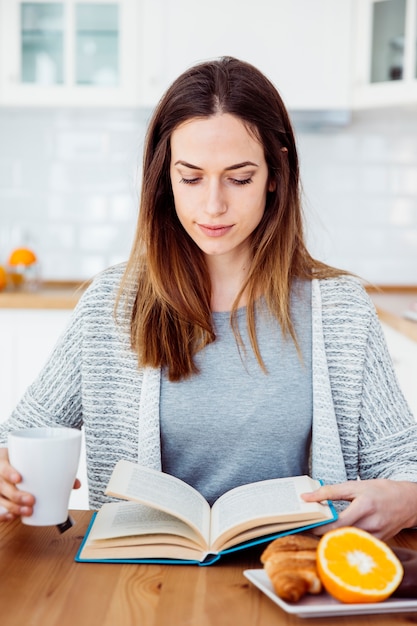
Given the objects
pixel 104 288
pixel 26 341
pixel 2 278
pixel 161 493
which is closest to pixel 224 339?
pixel 104 288

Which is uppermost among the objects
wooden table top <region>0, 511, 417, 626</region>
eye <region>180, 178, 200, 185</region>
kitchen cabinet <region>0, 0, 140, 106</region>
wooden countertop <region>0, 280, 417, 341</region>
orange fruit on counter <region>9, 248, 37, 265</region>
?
kitchen cabinet <region>0, 0, 140, 106</region>

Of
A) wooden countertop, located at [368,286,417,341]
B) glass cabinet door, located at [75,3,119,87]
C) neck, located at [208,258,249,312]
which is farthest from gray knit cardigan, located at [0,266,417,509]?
glass cabinet door, located at [75,3,119,87]

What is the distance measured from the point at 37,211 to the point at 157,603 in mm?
2763

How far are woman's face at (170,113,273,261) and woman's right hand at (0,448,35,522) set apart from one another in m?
0.54

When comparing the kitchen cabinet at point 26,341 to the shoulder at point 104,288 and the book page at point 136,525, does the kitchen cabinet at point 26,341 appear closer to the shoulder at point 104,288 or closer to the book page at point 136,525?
the shoulder at point 104,288

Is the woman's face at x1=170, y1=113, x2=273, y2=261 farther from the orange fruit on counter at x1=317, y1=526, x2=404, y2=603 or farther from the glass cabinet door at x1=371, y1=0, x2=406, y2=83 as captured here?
the glass cabinet door at x1=371, y1=0, x2=406, y2=83

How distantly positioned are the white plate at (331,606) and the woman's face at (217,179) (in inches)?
25.9

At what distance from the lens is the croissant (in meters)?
0.86

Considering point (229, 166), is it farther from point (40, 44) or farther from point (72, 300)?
point (40, 44)

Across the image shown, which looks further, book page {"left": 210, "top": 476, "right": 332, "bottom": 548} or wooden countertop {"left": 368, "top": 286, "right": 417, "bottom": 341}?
wooden countertop {"left": 368, "top": 286, "right": 417, "bottom": 341}

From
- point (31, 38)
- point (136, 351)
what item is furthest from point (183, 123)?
point (31, 38)

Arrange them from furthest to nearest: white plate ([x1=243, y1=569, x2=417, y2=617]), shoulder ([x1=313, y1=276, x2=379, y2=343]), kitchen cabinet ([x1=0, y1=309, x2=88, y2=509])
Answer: kitchen cabinet ([x1=0, y1=309, x2=88, y2=509]), shoulder ([x1=313, y1=276, x2=379, y2=343]), white plate ([x1=243, y1=569, x2=417, y2=617])

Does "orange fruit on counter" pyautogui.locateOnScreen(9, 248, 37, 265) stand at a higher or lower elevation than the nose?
lower

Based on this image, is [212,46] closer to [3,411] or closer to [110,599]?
[3,411]
